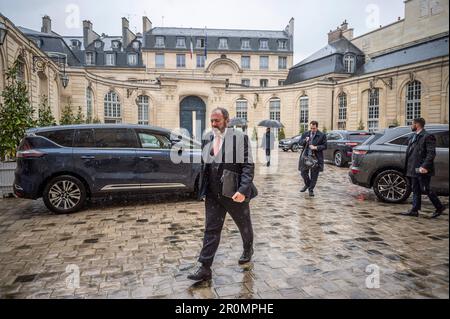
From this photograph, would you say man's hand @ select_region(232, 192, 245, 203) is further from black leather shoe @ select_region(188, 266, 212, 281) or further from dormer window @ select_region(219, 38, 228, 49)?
dormer window @ select_region(219, 38, 228, 49)

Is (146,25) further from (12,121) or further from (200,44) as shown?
(12,121)

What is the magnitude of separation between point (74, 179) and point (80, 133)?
3.28 ft

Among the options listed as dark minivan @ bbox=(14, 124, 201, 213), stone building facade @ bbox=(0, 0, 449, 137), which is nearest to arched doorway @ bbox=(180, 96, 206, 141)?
stone building facade @ bbox=(0, 0, 449, 137)

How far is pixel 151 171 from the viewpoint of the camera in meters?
7.07

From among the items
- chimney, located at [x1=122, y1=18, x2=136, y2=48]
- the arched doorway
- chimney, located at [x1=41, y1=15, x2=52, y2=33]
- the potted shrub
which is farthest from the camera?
chimney, located at [x1=122, y1=18, x2=136, y2=48]

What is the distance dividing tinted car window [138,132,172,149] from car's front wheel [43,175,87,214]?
157 cm

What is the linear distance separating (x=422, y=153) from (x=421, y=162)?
0.16 meters

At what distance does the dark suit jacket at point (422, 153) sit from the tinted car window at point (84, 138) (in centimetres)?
629

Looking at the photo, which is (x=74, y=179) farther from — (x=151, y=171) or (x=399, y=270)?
(x=399, y=270)

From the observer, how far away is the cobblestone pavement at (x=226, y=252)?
332cm

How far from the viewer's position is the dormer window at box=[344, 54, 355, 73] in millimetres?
33188

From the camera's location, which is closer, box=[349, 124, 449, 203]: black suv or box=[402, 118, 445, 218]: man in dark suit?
box=[402, 118, 445, 218]: man in dark suit

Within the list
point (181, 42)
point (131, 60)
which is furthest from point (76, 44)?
point (181, 42)

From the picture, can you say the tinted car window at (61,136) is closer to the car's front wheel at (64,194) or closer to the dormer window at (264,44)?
the car's front wheel at (64,194)
